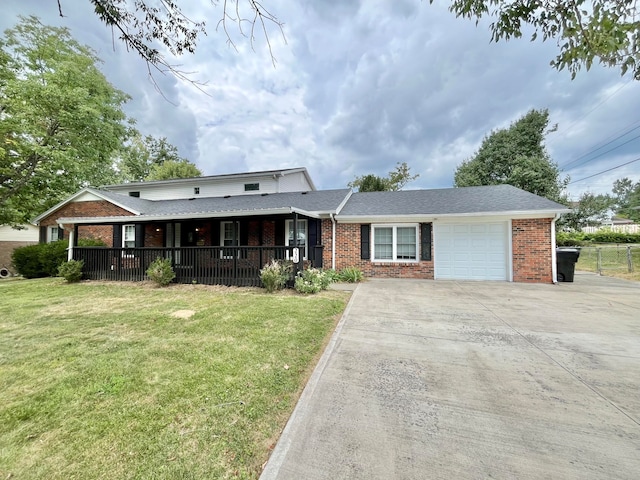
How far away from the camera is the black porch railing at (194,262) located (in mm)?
8781

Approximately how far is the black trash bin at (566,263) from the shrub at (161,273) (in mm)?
14109

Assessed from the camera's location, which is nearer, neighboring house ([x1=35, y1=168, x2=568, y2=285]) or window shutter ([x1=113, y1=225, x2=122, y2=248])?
neighboring house ([x1=35, y1=168, x2=568, y2=285])

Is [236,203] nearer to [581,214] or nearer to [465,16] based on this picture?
[465,16]

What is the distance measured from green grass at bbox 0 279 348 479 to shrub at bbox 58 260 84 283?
453cm

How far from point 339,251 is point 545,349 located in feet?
25.7

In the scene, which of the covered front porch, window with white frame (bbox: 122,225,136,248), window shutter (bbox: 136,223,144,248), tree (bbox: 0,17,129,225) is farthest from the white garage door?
tree (bbox: 0,17,129,225)

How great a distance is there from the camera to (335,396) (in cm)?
265

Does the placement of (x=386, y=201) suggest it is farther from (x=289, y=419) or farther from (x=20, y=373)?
(x=20, y=373)

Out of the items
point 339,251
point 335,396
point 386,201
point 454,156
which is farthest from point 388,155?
point 335,396

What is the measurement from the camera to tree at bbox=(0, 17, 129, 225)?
12121mm

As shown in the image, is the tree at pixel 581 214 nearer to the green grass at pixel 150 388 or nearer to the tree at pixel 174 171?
the green grass at pixel 150 388

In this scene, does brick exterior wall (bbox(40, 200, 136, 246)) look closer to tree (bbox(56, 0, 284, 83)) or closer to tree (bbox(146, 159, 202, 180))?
tree (bbox(56, 0, 284, 83))

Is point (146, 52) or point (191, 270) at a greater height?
point (146, 52)

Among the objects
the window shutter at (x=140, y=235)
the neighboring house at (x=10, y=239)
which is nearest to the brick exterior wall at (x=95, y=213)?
the window shutter at (x=140, y=235)
